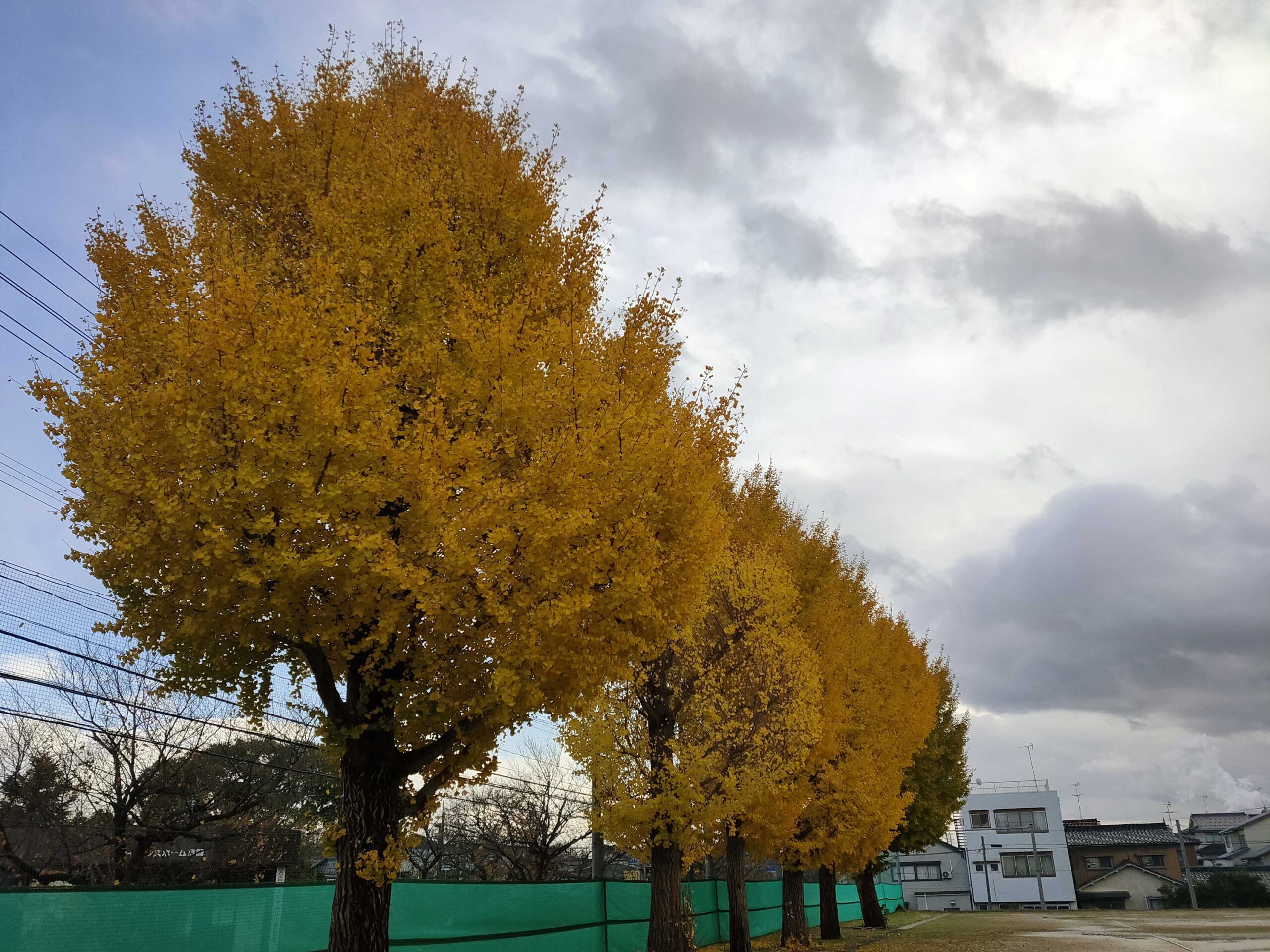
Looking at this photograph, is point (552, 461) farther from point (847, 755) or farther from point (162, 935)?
point (847, 755)

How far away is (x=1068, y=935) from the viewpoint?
80.7ft

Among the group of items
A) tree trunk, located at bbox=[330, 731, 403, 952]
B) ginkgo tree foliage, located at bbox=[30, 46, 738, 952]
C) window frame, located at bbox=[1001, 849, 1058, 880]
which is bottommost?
window frame, located at bbox=[1001, 849, 1058, 880]

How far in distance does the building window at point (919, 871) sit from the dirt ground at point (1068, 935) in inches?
1246

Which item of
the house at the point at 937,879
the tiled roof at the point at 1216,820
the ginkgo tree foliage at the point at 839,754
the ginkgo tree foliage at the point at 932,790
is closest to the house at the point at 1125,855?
the house at the point at 937,879

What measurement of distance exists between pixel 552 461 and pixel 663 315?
3.06m

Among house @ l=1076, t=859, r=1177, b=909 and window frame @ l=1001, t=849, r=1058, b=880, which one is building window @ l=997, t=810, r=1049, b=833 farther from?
house @ l=1076, t=859, r=1177, b=909

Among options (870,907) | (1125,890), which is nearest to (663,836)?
(870,907)

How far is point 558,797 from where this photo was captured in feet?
80.3

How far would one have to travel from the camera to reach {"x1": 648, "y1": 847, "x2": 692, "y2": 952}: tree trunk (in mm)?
12812

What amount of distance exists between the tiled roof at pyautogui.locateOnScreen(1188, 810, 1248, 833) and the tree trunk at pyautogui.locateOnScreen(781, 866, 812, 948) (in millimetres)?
98004

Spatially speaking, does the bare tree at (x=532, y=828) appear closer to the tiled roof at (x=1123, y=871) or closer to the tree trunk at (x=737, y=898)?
the tree trunk at (x=737, y=898)

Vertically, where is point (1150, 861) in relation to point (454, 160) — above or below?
below

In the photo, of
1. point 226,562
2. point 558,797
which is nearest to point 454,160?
point 226,562

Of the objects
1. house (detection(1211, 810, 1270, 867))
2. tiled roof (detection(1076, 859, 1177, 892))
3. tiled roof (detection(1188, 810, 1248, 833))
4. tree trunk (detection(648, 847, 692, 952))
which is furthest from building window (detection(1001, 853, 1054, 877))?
tree trunk (detection(648, 847, 692, 952))
